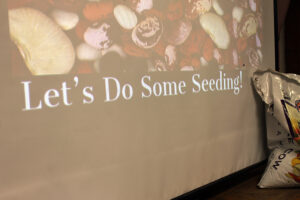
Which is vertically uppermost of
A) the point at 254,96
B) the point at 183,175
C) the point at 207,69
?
the point at 207,69

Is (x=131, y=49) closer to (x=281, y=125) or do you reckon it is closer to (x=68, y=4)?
(x=68, y=4)

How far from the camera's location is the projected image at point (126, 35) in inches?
45.9

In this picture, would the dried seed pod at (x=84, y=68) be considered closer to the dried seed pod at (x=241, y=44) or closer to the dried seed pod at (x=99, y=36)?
the dried seed pod at (x=99, y=36)

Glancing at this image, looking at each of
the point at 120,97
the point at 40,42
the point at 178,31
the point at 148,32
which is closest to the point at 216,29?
the point at 178,31

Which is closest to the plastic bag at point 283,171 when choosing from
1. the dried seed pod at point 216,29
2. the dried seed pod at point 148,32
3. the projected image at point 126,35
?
the projected image at point 126,35

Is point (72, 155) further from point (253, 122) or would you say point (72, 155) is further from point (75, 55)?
point (253, 122)

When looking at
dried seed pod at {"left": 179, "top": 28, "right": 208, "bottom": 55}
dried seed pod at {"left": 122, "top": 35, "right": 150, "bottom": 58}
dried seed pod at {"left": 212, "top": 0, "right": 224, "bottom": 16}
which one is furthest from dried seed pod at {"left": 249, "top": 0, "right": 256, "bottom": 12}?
dried seed pod at {"left": 122, "top": 35, "right": 150, "bottom": 58}

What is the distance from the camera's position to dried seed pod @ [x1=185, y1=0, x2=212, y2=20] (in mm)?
1833

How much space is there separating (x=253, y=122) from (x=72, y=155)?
154 centimetres

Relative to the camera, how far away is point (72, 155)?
1.30 meters

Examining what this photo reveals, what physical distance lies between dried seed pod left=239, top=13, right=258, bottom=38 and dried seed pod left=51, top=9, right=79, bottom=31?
53.3 inches

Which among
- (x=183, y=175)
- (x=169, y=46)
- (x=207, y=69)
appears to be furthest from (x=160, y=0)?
(x=183, y=175)

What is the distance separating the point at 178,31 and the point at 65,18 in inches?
27.4

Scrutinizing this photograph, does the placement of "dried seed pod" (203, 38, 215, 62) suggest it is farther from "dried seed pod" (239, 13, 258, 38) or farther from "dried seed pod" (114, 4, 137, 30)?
"dried seed pod" (114, 4, 137, 30)
